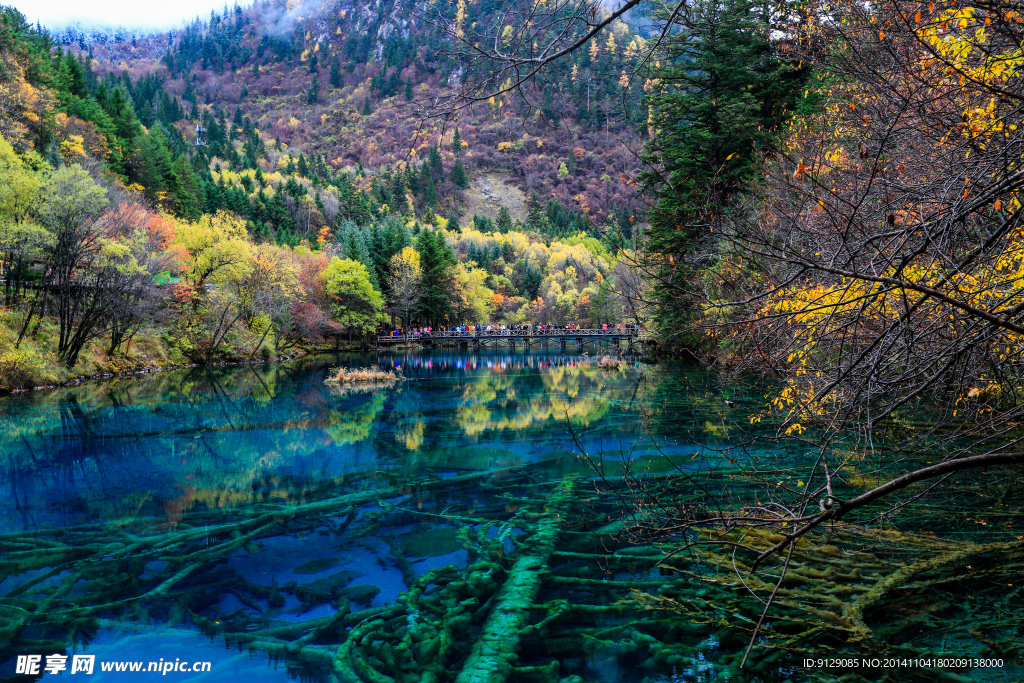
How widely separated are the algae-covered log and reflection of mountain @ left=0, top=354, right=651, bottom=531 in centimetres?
453

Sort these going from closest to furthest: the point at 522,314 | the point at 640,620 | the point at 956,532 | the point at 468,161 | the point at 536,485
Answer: the point at 640,620, the point at 956,532, the point at 536,485, the point at 522,314, the point at 468,161

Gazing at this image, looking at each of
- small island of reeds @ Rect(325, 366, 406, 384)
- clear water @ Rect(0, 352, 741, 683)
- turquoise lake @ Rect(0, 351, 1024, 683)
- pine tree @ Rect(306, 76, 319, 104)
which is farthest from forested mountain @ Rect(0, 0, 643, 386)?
pine tree @ Rect(306, 76, 319, 104)

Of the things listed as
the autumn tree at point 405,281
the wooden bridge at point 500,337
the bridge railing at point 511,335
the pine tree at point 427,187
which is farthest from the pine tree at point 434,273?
the pine tree at point 427,187

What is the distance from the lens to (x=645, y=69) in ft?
11.1

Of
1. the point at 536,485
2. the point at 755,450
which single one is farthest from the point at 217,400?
the point at 755,450

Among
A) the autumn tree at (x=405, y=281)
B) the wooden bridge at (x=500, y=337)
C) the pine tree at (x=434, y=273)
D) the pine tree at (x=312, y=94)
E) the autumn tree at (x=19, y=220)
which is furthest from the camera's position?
the pine tree at (x=312, y=94)

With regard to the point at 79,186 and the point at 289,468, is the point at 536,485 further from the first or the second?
the point at 79,186

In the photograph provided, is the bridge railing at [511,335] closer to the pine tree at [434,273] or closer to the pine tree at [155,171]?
the pine tree at [434,273]

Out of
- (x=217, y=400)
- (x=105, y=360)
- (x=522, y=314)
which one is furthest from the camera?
(x=522, y=314)

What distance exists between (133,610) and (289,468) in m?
5.88

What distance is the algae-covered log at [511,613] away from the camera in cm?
512

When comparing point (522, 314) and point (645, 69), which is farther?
point (522, 314)

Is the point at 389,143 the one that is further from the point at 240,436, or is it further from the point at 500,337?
the point at 240,436

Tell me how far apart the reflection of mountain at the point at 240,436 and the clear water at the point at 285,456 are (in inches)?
2.6
